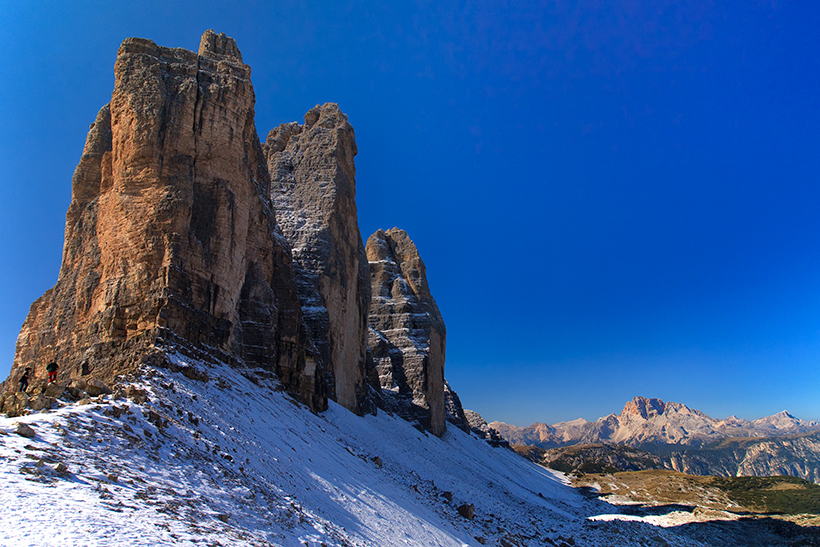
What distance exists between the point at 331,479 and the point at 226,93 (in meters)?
16.8

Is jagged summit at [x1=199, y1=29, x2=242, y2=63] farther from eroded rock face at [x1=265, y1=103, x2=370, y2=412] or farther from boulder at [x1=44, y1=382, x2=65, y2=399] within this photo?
boulder at [x1=44, y1=382, x2=65, y2=399]

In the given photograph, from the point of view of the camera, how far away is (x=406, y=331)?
51000mm

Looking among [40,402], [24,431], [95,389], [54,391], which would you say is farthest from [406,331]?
[24,431]

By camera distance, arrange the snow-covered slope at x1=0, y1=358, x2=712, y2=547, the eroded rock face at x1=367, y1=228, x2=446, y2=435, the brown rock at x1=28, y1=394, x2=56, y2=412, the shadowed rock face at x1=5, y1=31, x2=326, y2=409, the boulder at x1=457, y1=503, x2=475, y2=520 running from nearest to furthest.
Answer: the snow-covered slope at x1=0, y1=358, x2=712, y2=547, the brown rock at x1=28, y1=394, x2=56, y2=412, the shadowed rock face at x1=5, y1=31, x2=326, y2=409, the boulder at x1=457, y1=503, x2=475, y2=520, the eroded rock face at x1=367, y1=228, x2=446, y2=435

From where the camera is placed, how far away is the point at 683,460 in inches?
6845

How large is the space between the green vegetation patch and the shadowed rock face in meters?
47.6

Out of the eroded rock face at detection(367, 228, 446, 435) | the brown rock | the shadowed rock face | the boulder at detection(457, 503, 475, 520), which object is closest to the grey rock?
the brown rock

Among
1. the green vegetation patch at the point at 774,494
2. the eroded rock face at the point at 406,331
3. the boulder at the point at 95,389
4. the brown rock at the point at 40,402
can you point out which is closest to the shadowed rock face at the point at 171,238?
the boulder at the point at 95,389

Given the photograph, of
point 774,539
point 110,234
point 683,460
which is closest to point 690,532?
point 774,539

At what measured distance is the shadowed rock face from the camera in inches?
616

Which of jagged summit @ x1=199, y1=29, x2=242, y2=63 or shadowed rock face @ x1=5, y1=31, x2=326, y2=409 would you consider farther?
jagged summit @ x1=199, y1=29, x2=242, y2=63

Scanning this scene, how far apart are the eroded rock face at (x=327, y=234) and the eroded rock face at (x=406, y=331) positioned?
11.0 meters

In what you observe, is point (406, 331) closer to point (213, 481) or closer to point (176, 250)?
point (176, 250)

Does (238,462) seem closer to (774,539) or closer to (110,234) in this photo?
(110,234)
